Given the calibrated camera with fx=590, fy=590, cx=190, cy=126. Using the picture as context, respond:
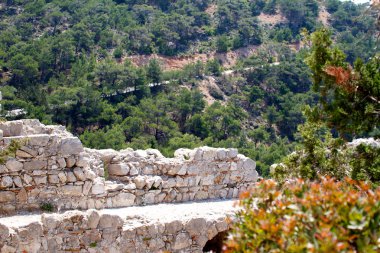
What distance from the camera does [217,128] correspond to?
1761 inches

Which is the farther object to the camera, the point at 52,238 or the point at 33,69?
the point at 33,69

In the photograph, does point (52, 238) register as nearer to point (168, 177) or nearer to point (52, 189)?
point (52, 189)

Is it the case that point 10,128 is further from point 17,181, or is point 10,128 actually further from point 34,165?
point 17,181

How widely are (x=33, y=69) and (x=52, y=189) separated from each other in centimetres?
3752

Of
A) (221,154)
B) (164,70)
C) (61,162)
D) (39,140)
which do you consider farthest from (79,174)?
(164,70)

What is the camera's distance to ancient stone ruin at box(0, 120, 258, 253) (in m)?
9.55

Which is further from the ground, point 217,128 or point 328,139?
point 328,139

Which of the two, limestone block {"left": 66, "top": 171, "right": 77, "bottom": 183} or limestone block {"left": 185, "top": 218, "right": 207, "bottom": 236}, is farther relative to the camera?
limestone block {"left": 66, "top": 171, "right": 77, "bottom": 183}

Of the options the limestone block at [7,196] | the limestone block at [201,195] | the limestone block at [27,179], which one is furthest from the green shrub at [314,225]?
the limestone block at [201,195]

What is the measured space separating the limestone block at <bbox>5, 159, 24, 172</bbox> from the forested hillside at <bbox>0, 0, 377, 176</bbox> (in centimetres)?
2384

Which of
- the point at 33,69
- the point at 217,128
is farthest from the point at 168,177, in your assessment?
the point at 33,69

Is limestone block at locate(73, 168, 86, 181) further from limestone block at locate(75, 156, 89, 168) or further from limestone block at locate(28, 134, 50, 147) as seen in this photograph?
limestone block at locate(28, 134, 50, 147)

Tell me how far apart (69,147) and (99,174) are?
1069 mm

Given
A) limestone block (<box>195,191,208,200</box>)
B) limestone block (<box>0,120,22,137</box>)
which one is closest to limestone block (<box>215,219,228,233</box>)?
limestone block (<box>195,191,208,200</box>)
